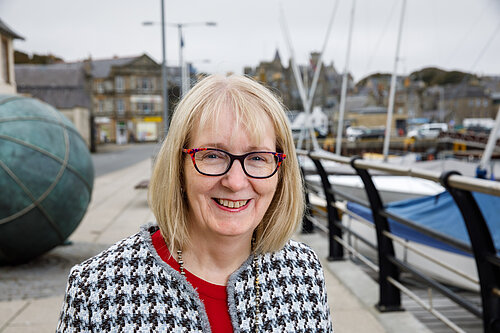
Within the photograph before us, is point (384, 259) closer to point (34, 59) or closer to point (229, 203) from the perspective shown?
point (229, 203)

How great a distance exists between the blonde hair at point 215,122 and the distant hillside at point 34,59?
82.5m

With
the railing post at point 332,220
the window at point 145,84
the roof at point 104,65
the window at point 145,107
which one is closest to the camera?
the railing post at point 332,220

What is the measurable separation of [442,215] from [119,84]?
261 feet

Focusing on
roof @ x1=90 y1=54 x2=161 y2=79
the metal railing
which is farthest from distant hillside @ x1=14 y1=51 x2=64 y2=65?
the metal railing

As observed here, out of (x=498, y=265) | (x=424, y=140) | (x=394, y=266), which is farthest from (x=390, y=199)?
(x=424, y=140)

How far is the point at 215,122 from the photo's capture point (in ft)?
5.47

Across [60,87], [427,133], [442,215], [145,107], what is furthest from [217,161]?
[145,107]

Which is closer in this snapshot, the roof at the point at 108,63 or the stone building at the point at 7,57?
the stone building at the point at 7,57

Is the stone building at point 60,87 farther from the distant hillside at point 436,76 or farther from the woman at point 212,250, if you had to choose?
the distant hillside at point 436,76

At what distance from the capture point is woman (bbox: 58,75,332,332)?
1.62 meters

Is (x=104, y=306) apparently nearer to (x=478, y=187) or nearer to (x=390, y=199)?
(x=478, y=187)

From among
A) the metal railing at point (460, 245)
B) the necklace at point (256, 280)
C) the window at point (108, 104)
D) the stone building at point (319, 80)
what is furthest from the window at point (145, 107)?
the necklace at point (256, 280)

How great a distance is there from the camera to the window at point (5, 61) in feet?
94.6

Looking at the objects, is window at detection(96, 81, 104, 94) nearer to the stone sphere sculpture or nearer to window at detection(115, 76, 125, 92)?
window at detection(115, 76, 125, 92)
